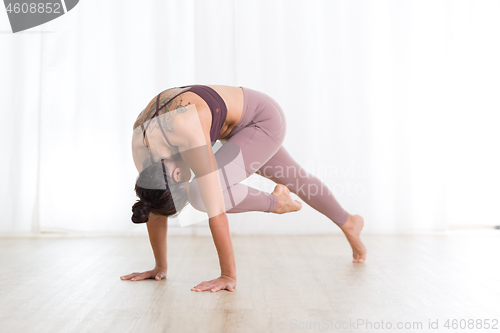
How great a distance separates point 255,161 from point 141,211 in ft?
1.74

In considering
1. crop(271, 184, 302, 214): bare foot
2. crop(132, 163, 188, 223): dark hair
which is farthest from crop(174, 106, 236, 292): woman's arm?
crop(271, 184, 302, 214): bare foot

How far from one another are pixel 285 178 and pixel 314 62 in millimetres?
1471

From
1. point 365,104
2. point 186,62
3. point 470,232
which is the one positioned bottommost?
point 470,232

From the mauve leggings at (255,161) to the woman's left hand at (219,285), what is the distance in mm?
288

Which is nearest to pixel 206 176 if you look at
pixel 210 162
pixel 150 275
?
pixel 210 162

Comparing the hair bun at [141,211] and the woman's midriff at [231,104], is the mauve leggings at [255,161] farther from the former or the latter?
the hair bun at [141,211]

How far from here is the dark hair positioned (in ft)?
5.18

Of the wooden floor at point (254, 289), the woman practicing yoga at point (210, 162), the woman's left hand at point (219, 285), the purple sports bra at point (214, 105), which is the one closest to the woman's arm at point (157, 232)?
the woman practicing yoga at point (210, 162)

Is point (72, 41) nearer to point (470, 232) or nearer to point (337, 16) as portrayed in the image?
point (337, 16)

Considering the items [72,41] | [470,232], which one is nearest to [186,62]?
[72,41]

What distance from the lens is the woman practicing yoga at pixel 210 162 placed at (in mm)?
1564

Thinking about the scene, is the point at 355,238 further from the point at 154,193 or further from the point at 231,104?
the point at 154,193

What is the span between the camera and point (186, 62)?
10.8 feet

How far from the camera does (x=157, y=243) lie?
5.88 feet
